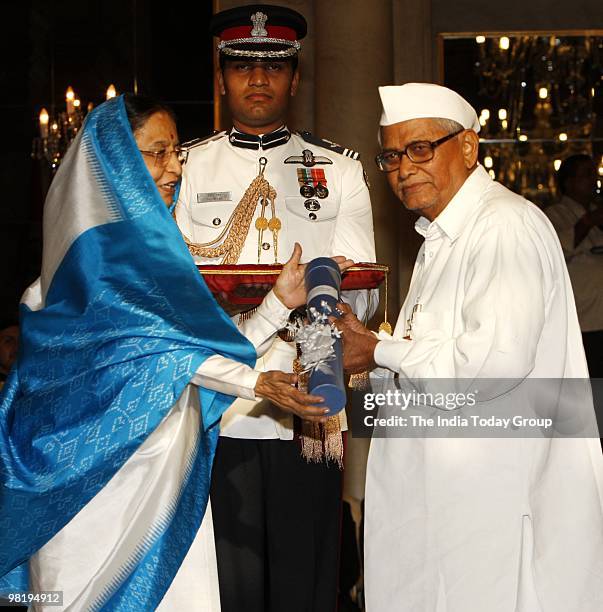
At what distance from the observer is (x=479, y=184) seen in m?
3.38

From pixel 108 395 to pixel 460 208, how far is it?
1.13 meters

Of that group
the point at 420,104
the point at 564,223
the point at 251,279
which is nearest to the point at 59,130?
the point at 564,223

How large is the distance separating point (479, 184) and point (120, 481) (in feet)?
4.35

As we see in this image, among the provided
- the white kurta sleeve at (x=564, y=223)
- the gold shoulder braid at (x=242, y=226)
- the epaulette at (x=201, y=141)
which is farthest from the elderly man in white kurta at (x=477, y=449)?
the white kurta sleeve at (x=564, y=223)

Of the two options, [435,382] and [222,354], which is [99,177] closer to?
[222,354]

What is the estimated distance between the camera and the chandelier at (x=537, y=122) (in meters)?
8.96

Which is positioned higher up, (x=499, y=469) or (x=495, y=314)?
(x=495, y=314)

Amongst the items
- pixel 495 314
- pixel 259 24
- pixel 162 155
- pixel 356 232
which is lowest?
pixel 495 314

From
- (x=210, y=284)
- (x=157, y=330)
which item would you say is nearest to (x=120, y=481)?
(x=157, y=330)

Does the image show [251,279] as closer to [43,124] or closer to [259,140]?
[259,140]

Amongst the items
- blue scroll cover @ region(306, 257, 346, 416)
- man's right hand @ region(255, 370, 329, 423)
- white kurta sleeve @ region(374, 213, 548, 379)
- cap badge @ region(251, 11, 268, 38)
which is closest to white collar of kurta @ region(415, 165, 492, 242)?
white kurta sleeve @ region(374, 213, 548, 379)

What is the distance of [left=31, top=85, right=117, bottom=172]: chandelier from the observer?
320 inches

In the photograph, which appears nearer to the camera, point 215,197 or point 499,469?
point 499,469

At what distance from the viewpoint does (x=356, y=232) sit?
13.6 feet
